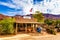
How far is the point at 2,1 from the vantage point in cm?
4831

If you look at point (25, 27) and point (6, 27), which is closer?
point (6, 27)

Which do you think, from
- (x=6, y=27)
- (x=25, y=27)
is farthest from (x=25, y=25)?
(x=6, y=27)

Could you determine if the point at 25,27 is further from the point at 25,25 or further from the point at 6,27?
the point at 6,27

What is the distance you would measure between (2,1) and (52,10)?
53.7 feet

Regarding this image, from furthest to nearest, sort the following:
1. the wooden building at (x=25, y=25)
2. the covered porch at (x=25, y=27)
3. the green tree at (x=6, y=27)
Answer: the covered porch at (x=25, y=27) < the wooden building at (x=25, y=25) < the green tree at (x=6, y=27)

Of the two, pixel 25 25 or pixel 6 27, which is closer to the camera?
pixel 6 27

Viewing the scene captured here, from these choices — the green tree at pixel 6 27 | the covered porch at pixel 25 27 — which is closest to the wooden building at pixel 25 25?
the covered porch at pixel 25 27

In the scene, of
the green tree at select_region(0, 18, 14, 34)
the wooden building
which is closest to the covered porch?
the wooden building

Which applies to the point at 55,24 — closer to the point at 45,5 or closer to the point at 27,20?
the point at 27,20

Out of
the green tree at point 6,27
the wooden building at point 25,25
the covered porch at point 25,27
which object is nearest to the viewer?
the green tree at point 6,27

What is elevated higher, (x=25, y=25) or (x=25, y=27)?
(x=25, y=25)

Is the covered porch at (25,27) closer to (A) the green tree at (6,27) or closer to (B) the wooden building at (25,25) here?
(B) the wooden building at (25,25)

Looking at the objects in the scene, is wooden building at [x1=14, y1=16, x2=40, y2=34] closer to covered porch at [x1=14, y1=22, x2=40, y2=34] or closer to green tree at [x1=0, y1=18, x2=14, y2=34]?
covered porch at [x1=14, y1=22, x2=40, y2=34]

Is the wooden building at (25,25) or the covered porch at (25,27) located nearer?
the wooden building at (25,25)
